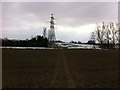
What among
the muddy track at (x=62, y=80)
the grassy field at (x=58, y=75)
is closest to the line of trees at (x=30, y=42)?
the grassy field at (x=58, y=75)

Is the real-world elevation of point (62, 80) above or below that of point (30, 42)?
below

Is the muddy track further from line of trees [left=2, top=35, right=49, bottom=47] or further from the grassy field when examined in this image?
line of trees [left=2, top=35, right=49, bottom=47]

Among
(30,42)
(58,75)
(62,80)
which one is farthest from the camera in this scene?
(30,42)

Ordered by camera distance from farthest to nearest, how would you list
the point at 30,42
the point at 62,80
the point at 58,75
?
the point at 30,42 < the point at 58,75 < the point at 62,80

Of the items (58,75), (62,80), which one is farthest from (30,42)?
(62,80)

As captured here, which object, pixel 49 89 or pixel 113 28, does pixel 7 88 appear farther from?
pixel 113 28

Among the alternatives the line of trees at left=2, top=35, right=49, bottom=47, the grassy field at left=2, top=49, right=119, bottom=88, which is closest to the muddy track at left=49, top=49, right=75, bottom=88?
the grassy field at left=2, top=49, right=119, bottom=88

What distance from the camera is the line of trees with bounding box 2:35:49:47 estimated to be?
389 ft

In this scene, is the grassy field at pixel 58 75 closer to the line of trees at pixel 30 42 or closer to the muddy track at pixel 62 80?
the muddy track at pixel 62 80

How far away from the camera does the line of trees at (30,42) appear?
118m

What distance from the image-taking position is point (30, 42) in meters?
123

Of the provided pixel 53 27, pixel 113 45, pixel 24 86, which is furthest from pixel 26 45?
pixel 24 86

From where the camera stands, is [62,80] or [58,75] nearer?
[62,80]

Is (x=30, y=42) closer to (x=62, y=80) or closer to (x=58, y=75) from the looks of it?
(x=58, y=75)
